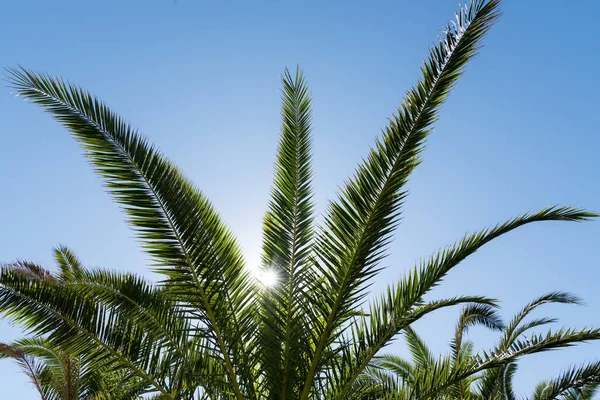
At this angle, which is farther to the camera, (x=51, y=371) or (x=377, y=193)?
(x=51, y=371)

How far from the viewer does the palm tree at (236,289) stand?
5.24 meters

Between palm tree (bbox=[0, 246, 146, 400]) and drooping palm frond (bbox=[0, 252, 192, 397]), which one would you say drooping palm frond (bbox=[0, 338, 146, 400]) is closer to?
palm tree (bbox=[0, 246, 146, 400])

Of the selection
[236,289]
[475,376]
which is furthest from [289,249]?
[475,376]

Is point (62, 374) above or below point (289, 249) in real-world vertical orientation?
below

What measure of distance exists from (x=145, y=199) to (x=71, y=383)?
21.9ft

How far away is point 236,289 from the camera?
599 cm

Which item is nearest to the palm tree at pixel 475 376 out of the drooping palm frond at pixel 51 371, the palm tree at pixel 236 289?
the palm tree at pixel 236 289

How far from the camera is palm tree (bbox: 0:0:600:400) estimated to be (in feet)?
17.2

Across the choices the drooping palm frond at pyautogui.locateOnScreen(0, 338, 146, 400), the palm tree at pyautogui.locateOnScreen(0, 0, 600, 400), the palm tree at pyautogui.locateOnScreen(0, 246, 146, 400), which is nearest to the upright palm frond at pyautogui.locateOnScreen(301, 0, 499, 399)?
the palm tree at pyautogui.locateOnScreen(0, 0, 600, 400)

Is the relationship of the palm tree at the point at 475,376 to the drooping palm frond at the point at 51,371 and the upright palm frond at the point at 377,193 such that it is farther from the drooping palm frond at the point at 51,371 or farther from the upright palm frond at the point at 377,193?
the drooping palm frond at the point at 51,371

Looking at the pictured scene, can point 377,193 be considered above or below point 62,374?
above

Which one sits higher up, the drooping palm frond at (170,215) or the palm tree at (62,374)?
the drooping palm frond at (170,215)

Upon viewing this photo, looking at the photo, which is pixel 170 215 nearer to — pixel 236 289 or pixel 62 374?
pixel 236 289

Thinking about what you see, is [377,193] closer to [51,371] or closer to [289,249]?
[289,249]
